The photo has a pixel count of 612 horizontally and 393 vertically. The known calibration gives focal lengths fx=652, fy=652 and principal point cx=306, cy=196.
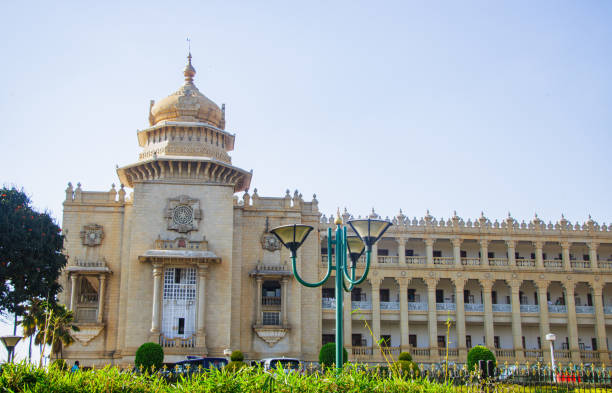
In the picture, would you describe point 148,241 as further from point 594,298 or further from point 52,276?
point 594,298

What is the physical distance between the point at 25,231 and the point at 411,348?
87.6 ft

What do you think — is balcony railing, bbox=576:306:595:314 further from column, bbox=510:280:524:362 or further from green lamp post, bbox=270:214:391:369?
green lamp post, bbox=270:214:391:369

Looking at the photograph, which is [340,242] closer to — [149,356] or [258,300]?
[149,356]

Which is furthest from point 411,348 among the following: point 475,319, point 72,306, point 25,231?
point 25,231

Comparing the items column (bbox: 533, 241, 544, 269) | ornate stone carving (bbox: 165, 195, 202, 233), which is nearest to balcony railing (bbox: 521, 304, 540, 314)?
column (bbox: 533, 241, 544, 269)

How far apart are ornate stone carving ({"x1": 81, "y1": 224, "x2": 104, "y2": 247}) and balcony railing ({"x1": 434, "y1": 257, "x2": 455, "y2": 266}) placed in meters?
23.5

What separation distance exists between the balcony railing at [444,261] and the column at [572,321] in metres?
8.34

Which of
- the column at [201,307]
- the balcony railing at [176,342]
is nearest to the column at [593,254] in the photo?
the column at [201,307]

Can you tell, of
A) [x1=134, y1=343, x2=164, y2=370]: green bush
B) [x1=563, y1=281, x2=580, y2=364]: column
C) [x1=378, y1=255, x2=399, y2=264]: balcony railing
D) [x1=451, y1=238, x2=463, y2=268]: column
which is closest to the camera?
[x1=134, y1=343, x2=164, y2=370]: green bush

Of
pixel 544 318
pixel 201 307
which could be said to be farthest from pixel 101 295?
pixel 544 318

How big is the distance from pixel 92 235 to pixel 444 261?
80.7 feet

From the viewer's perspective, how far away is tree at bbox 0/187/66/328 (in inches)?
1248

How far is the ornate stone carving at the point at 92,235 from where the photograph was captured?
4200cm

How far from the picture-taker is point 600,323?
4697cm
